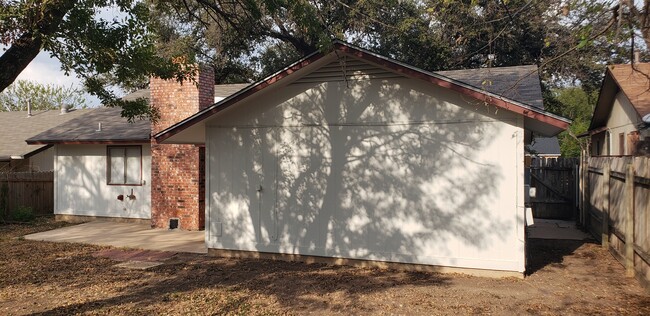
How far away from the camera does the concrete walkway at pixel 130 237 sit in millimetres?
11594

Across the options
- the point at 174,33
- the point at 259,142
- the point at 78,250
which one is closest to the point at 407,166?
the point at 259,142

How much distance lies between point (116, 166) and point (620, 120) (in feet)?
53.4

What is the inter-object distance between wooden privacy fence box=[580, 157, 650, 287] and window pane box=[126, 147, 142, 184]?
41.6 feet

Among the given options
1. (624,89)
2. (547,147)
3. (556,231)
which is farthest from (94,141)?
(547,147)

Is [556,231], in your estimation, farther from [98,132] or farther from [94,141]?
[98,132]

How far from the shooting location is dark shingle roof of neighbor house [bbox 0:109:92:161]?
22.0 meters

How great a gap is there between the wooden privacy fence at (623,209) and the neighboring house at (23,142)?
19.0 m

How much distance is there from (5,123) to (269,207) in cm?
2298

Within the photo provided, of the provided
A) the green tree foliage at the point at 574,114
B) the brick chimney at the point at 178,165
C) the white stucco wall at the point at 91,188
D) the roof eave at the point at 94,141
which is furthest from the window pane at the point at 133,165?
the green tree foliage at the point at 574,114

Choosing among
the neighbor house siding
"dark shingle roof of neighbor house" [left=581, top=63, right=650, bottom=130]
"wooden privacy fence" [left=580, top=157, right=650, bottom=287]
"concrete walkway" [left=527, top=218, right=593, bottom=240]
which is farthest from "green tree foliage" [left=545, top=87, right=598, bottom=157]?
"wooden privacy fence" [left=580, top=157, right=650, bottom=287]

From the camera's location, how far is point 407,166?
8992 mm

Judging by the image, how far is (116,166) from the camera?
15984mm

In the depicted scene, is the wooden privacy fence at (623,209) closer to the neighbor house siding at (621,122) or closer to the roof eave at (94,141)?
the neighbor house siding at (621,122)

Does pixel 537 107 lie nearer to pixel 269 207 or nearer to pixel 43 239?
pixel 269 207
